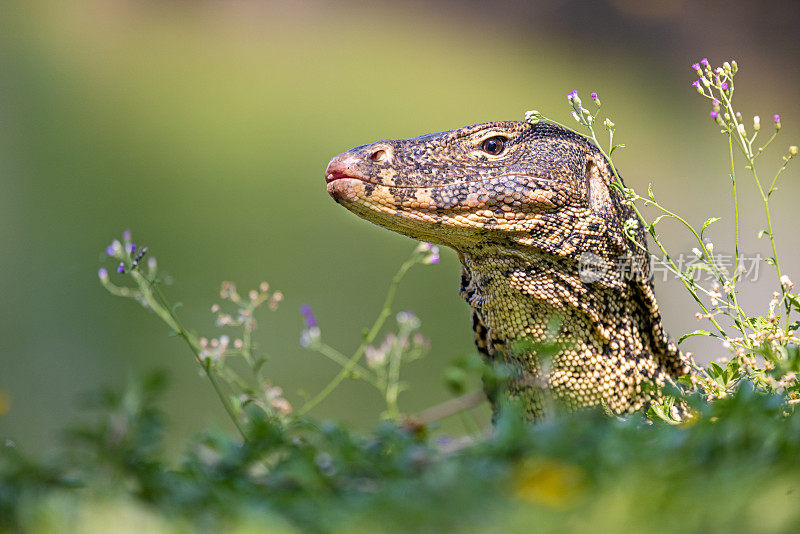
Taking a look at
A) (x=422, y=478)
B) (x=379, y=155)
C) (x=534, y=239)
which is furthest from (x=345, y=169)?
(x=422, y=478)

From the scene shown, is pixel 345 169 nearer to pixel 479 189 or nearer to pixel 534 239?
pixel 479 189

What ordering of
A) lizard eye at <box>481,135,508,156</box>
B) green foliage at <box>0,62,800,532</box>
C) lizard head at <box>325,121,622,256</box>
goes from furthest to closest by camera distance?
lizard eye at <box>481,135,508,156</box>, lizard head at <box>325,121,622,256</box>, green foliage at <box>0,62,800,532</box>

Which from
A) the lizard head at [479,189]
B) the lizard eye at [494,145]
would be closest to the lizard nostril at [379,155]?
the lizard head at [479,189]

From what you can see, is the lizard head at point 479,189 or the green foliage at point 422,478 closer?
the green foliage at point 422,478

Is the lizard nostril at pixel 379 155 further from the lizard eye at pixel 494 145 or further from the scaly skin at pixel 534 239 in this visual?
the lizard eye at pixel 494 145

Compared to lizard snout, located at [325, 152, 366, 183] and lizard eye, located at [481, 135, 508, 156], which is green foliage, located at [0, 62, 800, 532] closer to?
lizard snout, located at [325, 152, 366, 183]

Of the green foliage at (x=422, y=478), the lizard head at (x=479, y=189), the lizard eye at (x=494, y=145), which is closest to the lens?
the green foliage at (x=422, y=478)

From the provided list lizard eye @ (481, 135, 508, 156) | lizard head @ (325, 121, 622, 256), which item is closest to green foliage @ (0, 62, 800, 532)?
lizard head @ (325, 121, 622, 256)

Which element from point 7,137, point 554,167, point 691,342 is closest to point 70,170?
point 7,137
